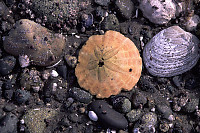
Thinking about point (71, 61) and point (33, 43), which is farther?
point (71, 61)

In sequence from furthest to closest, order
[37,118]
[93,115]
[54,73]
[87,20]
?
[87,20] → [54,73] → [93,115] → [37,118]

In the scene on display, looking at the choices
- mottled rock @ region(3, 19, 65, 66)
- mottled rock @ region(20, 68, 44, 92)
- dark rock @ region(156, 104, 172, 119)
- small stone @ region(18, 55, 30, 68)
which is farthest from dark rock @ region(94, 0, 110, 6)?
dark rock @ region(156, 104, 172, 119)

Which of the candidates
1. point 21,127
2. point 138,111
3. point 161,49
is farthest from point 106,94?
point 21,127

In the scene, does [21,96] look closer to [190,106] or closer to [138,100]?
[138,100]

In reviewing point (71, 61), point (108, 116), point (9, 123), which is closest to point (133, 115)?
point (108, 116)

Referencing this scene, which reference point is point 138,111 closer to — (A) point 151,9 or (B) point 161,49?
(B) point 161,49

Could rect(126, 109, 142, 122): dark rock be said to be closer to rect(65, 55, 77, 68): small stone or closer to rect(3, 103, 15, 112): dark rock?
rect(65, 55, 77, 68): small stone

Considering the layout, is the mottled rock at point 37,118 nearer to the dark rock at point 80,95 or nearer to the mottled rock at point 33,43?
the dark rock at point 80,95
